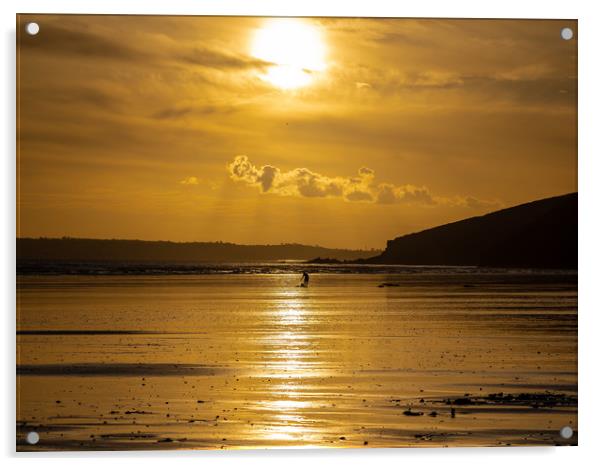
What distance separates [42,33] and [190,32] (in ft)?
2.39

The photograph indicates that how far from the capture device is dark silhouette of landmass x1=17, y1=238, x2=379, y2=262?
566cm

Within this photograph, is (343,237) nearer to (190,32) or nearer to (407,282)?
(407,282)

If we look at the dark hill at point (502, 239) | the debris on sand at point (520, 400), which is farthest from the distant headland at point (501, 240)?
the debris on sand at point (520, 400)

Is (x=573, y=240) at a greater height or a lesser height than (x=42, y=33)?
lesser

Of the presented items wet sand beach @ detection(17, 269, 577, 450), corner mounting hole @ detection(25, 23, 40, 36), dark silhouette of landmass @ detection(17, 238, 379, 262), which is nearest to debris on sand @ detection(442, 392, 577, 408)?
wet sand beach @ detection(17, 269, 577, 450)

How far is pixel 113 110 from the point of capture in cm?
565

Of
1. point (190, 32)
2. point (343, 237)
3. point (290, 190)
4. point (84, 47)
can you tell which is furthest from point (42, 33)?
point (343, 237)

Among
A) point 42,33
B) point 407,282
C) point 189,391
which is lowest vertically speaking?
point 189,391

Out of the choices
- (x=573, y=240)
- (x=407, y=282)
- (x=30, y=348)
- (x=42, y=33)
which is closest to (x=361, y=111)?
(x=407, y=282)

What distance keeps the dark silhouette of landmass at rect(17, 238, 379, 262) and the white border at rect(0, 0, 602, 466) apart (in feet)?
1.06

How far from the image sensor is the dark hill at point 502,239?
577 cm

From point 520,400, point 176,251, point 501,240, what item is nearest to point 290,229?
point 176,251
